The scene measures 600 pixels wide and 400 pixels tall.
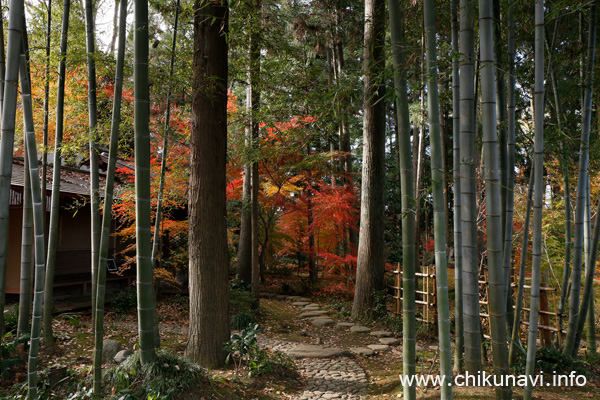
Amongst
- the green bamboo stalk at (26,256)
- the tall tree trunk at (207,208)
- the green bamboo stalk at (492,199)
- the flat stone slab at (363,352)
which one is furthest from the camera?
the flat stone slab at (363,352)

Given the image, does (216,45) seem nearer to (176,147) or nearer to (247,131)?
(247,131)

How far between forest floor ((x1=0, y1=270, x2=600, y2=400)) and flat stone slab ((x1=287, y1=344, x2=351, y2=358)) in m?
0.16

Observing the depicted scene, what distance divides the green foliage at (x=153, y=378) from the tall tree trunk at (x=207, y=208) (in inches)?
28.9

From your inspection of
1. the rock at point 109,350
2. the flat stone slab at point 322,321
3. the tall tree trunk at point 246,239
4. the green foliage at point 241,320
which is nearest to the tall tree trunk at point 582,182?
the flat stone slab at point 322,321

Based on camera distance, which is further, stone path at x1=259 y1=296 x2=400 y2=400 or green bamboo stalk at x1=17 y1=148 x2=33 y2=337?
stone path at x1=259 y1=296 x2=400 y2=400

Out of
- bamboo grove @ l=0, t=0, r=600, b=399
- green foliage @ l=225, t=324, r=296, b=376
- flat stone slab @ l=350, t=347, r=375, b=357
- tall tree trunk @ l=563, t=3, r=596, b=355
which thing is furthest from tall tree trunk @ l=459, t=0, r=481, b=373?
flat stone slab @ l=350, t=347, r=375, b=357

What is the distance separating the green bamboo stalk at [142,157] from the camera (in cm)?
292

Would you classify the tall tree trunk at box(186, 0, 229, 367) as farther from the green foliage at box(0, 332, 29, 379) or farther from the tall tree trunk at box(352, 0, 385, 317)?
the tall tree trunk at box(352, 0, 385, 317)

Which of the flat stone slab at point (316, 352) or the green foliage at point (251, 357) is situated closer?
the green foliage at point (251, 357)

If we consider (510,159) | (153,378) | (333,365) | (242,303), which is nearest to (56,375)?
(153,378)

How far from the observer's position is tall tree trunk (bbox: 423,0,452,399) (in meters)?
2.41

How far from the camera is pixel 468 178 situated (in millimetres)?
2727

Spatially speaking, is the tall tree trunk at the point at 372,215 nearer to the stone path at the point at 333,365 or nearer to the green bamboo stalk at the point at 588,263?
the stone path at the point at 333,365

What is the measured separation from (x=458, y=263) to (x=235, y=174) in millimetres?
6526
